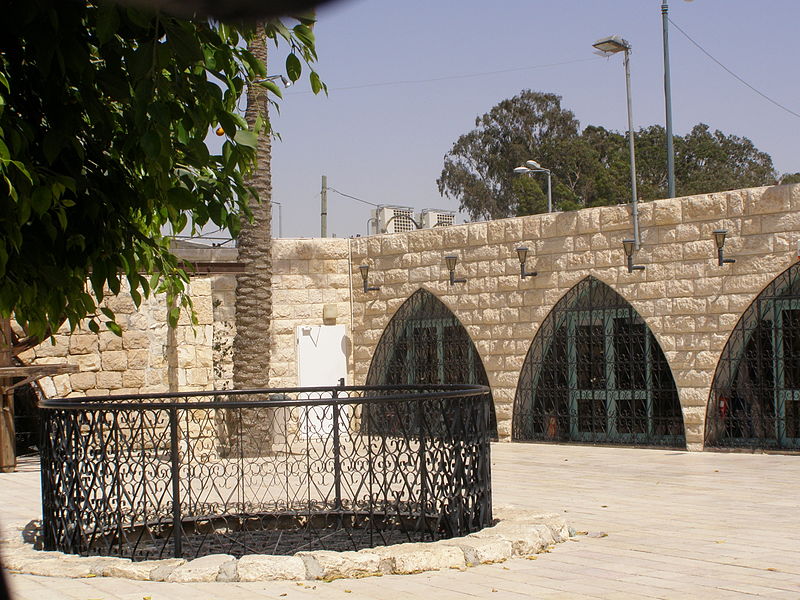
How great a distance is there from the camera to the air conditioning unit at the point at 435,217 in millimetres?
22461

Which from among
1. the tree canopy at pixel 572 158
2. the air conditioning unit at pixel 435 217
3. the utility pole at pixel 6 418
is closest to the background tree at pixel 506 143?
the tree canopy at pixel 572 158

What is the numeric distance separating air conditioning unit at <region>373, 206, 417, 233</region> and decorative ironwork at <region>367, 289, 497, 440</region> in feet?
17.0

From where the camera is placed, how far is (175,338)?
587 inches

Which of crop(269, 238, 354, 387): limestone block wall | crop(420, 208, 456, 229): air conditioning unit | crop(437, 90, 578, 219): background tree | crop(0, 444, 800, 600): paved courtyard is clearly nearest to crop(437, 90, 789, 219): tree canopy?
crop(437, 90, 578, 219): background tree

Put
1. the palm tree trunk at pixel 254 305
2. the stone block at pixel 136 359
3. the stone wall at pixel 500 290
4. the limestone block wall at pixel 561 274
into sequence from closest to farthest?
1. the limestone block wall at pixel 561 274
2. the stone wall at pixel 500 290
3. the palm tree trunk at pixel 254 305
4. the stone block at pixel 136 359

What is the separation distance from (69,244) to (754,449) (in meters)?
10.9

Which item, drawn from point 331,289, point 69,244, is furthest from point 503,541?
point 331,289

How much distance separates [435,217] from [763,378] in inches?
433

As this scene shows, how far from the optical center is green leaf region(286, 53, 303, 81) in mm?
3643

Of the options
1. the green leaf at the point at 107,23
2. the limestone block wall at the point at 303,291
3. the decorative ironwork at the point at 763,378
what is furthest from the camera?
the limestone block wall at the point at 303,291

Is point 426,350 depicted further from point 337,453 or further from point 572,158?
point 572,158

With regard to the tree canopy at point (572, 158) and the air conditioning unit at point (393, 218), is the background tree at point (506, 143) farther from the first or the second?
the air conditioning unit at point (393, 218)

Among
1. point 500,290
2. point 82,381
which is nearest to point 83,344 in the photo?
point 82,381

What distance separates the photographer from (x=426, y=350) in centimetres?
1677
